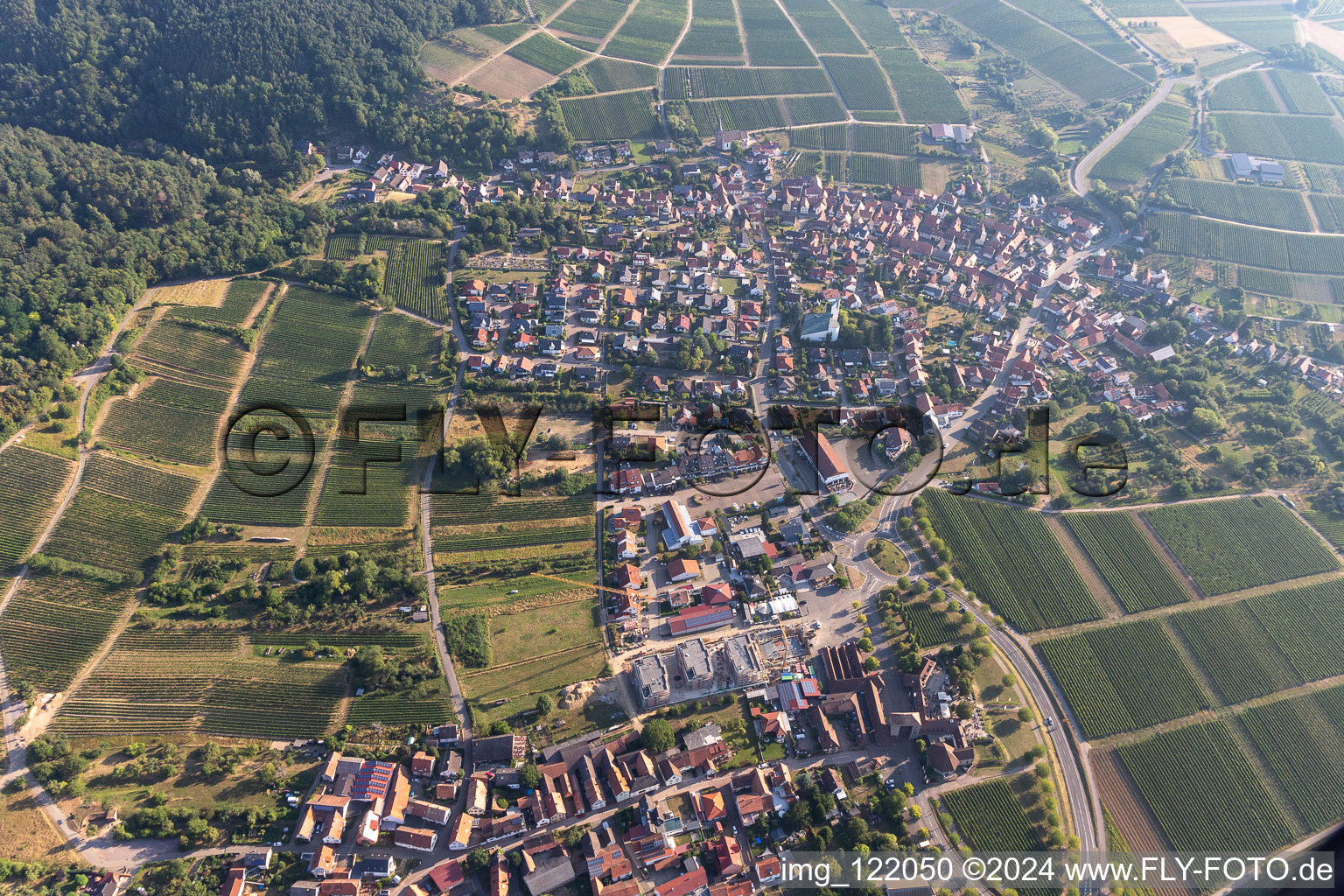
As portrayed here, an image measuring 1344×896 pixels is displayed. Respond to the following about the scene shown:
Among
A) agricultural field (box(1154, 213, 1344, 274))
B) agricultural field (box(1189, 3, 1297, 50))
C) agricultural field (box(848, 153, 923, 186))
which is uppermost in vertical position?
agricultural field (box(1189, 3, 1297, 50))

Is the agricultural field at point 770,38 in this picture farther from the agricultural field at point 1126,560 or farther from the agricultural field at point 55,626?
the agricultural field at point 55,626

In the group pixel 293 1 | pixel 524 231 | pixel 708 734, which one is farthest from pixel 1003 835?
pixel 293 1

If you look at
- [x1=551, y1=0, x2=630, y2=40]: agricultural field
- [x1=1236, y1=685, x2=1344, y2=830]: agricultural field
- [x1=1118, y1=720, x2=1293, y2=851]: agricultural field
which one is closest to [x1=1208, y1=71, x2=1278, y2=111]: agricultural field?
[x1=551, y1=0, x2=630, y2=40]: agricultural field

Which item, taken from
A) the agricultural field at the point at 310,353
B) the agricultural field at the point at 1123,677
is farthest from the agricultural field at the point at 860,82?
the agricultural field at the point at 1123,677

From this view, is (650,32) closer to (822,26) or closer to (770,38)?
(770,38)

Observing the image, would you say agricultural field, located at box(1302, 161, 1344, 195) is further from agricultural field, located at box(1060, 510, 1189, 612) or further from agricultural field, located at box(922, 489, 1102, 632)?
agricultural field, located at box(922, 489, 1102, 632)

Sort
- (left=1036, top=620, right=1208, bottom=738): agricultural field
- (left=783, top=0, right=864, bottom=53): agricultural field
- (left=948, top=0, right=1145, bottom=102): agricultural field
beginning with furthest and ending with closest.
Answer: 1. (left=783, top=0, right=864, bottom=53): agricultural field
2. (left=948, top=0, right=1145, bottom=102): agricultural field
3. (left=1036, top=620, right=1208, bottom=738): agricultural field

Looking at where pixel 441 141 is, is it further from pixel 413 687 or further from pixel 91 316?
pixel 413 687
